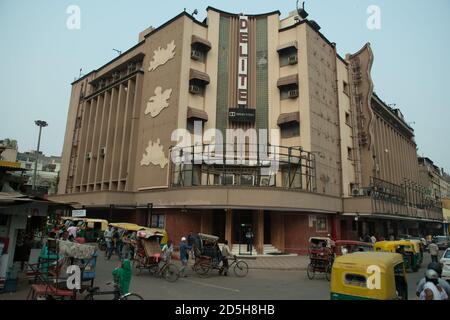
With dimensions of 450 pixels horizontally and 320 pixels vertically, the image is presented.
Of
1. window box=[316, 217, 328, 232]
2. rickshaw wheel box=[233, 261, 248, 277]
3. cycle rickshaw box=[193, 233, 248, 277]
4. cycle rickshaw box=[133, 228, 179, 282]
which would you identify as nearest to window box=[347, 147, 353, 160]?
window box=[316, 217, 328, 232]

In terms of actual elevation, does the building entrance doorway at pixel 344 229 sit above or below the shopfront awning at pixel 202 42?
below

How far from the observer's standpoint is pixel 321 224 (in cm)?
2891

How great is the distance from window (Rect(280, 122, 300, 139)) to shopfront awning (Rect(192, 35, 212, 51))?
11346 mm

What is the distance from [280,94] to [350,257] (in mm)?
25314

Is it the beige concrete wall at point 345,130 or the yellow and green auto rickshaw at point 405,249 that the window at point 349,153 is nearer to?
the beige concrete wall at point 345,130

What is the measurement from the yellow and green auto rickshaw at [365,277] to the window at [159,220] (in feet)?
70.5

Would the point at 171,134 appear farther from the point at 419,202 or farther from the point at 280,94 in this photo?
the point at 419,202

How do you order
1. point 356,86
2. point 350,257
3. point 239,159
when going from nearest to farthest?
point 350,257 → point 239,159 → point 356,86

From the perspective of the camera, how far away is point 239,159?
28.4 m

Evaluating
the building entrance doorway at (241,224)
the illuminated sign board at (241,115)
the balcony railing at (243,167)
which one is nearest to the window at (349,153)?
the balcony railing at (243,167)

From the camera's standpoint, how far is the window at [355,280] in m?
7.89

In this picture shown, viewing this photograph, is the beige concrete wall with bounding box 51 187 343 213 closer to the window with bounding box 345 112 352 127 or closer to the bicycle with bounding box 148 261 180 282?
the bicycle with bounding box 148 261 180 282

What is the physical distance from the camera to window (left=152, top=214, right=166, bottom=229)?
28.1 metres
